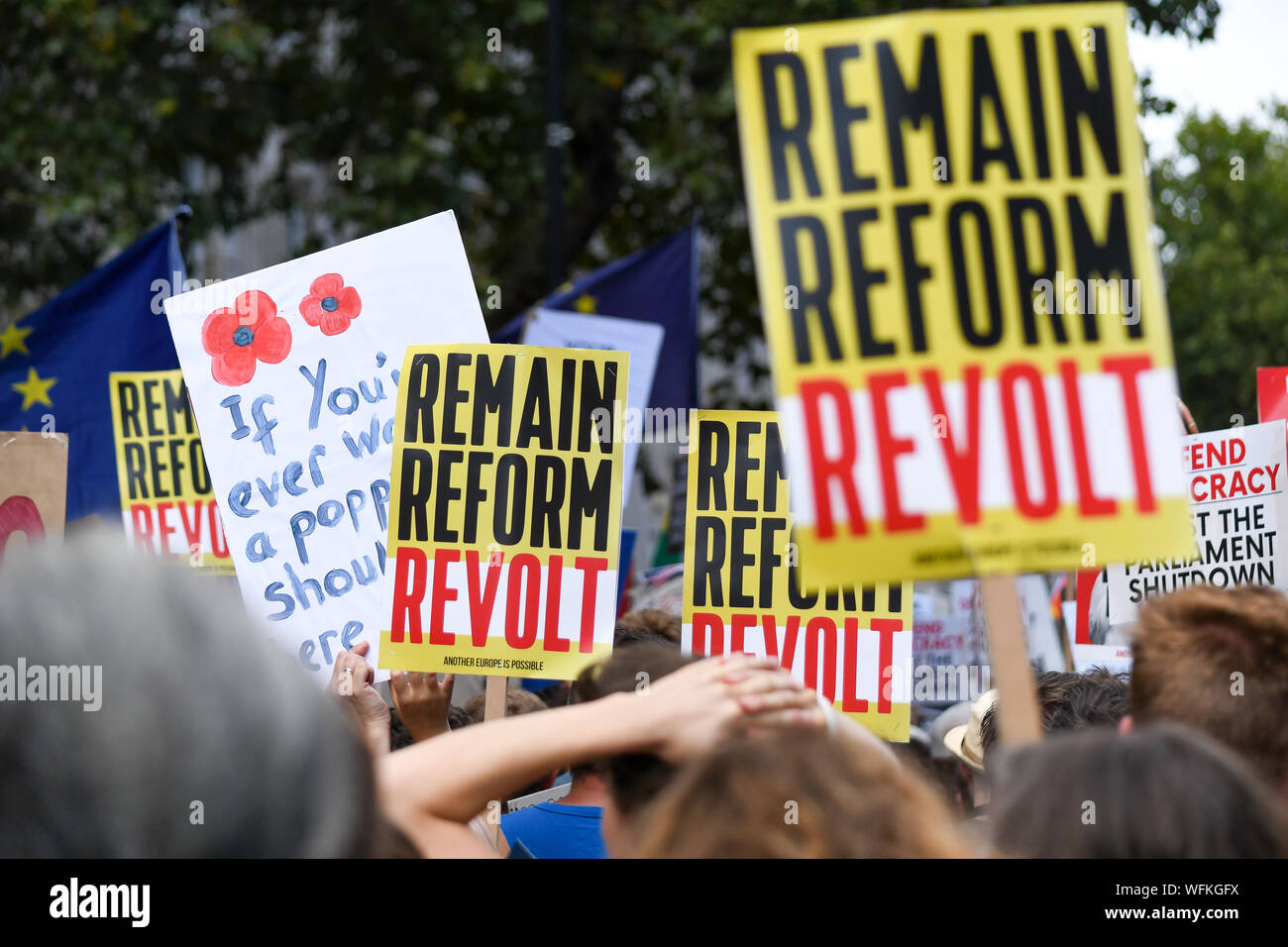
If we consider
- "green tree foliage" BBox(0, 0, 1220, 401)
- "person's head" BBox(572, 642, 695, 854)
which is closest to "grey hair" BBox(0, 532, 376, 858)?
"person's head" BBox(572, 642, 695, 854)

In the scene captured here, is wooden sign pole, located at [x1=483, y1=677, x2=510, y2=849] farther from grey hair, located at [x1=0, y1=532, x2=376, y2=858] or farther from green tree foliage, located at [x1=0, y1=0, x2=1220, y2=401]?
green tree foliage, located at [x1=0, y1=0, x2=1220, y2=401]

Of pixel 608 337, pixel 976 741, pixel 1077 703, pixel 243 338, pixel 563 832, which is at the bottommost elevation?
pixel 976 741

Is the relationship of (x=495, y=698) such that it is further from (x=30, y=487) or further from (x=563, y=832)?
(x=30, y=487)

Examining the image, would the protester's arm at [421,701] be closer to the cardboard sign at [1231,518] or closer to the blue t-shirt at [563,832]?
the blue t-shirt at [563,832]

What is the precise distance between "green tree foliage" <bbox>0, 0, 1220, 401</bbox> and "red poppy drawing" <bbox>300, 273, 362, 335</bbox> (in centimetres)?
624

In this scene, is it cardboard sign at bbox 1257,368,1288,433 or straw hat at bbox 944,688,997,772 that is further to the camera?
cardboard sign at bbox 1257,368,1288,433

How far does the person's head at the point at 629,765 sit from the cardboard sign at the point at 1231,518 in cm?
296

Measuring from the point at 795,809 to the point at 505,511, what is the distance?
2426 mm

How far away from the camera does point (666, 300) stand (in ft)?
30.7

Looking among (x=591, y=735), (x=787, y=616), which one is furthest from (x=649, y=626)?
(x=591, y=735)

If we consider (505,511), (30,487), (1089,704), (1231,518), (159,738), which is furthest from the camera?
(1231,518)

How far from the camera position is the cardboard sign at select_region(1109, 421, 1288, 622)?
4.66 m

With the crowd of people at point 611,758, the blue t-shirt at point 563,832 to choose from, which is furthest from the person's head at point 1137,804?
the blue t-shirt at point 563,832

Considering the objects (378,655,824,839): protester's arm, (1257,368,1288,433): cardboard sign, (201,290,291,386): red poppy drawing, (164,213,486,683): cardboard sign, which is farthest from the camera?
A: (1257,368,1288,433): cardboard sign
